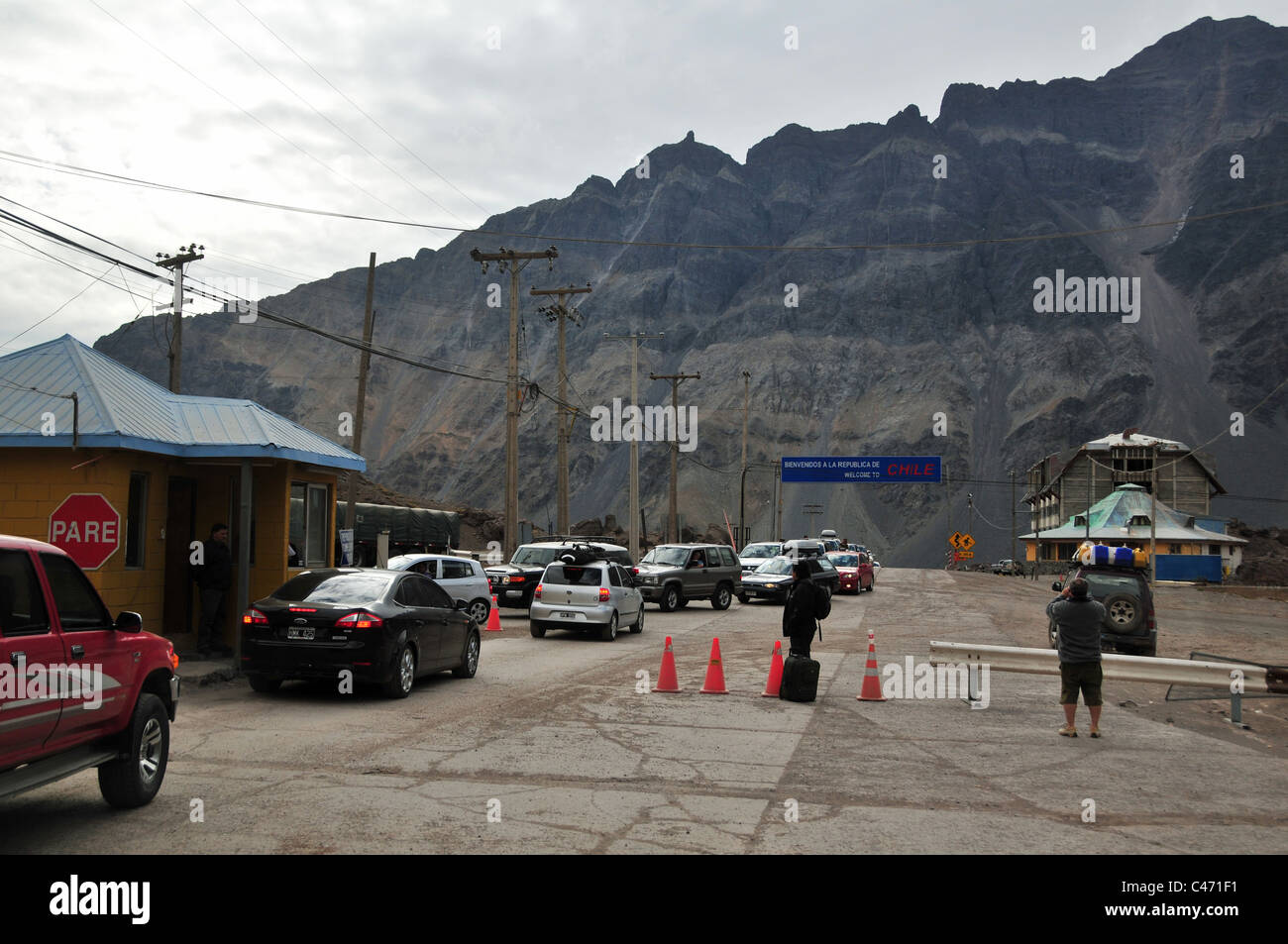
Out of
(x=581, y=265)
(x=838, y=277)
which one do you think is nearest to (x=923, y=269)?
(x=838, y=277)

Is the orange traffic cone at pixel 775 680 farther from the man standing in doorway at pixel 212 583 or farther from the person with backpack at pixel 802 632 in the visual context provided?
the man standing in doorway at pixel 212 583

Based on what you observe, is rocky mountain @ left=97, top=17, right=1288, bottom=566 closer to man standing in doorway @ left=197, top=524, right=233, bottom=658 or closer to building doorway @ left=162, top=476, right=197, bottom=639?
building doorway @ left=162, top=476, right=197, bottom=639

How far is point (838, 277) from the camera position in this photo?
453 feet

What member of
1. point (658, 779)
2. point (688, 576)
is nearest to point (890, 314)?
point (688, 576)

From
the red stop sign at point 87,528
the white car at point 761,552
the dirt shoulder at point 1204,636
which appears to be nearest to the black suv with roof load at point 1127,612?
the dirt shoulder at point 1204,636

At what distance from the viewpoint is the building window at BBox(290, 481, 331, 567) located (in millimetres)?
16859

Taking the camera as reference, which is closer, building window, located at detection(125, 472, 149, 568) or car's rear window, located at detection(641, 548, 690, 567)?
building window, located at detection(125, 472, 149, 568)

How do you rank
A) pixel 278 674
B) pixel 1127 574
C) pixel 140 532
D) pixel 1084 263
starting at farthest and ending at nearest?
pixel 1084 263 < pixel 1127 574 < pixel 140 532 < pixel 278 674

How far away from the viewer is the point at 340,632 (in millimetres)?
11766

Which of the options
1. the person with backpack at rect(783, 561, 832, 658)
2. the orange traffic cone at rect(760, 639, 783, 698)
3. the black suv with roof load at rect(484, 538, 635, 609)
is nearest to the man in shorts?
the person with backpack at rect(783, 561, 832, 658)

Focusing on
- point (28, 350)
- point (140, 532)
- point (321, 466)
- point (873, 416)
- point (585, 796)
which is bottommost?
point (585, 796)

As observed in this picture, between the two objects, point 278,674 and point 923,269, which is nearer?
point 278,674
